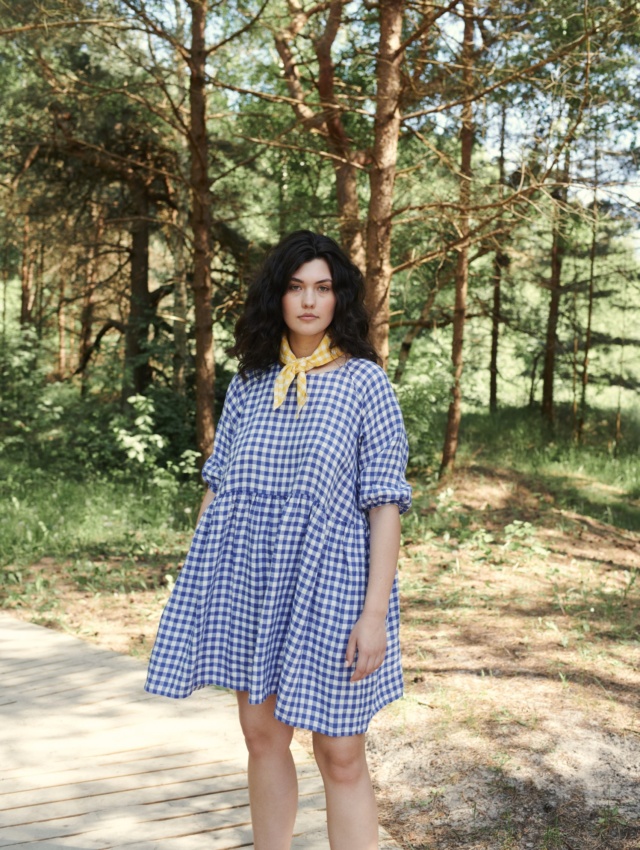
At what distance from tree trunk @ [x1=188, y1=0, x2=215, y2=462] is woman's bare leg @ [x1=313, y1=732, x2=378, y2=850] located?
6512 millimetres

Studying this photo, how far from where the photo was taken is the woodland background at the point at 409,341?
3486 millimetres

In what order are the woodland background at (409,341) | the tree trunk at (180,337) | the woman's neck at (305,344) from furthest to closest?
the tree trunk at (180,337)
the woodland background at (409,341)
the woman's neck at (305,344)

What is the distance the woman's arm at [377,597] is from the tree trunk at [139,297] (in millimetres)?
10242

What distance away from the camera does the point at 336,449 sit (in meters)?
1.98

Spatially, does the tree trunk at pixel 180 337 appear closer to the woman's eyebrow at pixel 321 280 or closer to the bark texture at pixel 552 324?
the bark texture at pixel 552 324

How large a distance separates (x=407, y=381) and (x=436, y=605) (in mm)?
3820

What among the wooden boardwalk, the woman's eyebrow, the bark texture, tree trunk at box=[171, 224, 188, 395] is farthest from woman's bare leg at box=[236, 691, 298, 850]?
the bark texture

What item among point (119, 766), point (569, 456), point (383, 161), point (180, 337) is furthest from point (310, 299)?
point (569, 456)

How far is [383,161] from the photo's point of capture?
6.18m

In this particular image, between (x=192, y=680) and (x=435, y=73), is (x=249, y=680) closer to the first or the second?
(x=192, y=680)

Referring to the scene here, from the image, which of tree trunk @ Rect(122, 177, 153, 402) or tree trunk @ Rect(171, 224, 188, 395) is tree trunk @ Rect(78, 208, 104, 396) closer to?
tree trunk @ Rect(122, 177, 153, 402)

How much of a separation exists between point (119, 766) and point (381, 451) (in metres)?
1.71

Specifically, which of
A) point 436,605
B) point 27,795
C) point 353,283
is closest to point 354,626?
point 353,283

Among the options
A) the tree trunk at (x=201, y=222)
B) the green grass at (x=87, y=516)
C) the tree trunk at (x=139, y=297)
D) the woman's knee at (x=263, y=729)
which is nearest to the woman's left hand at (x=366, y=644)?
the woman's knee at (x=263, y=729)
